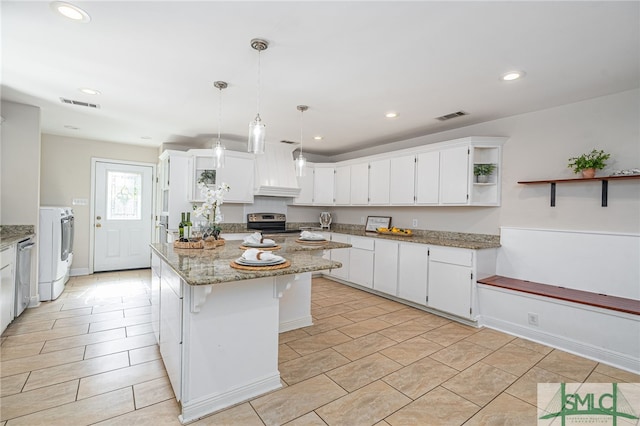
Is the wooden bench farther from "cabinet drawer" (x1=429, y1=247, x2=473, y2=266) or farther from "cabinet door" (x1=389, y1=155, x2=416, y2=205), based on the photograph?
"cabinet door" (x1=389, y1=155, x2=416, y2=205)

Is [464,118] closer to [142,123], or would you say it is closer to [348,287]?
[348,287]

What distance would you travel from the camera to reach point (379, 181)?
16.2 feet

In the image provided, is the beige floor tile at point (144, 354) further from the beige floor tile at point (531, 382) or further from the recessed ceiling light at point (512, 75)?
the recessed ceiling light at point (512, 75)

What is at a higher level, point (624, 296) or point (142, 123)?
point (142, 123)

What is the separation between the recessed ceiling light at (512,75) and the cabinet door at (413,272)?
203 cm

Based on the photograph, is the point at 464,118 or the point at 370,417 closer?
the point at 370,417

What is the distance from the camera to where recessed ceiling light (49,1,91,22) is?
177 centimetres

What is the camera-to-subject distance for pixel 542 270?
3.38 meters

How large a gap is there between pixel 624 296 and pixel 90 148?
756cm

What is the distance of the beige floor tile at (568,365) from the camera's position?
8.06 feet

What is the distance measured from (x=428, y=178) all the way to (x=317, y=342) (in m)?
2.56

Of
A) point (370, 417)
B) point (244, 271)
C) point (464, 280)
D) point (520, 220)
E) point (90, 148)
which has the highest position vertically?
point (90, 148)

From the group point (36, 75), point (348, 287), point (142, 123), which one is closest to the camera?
point (36, 75)

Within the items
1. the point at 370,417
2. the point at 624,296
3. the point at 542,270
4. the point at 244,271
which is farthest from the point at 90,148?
the point at 624,296
